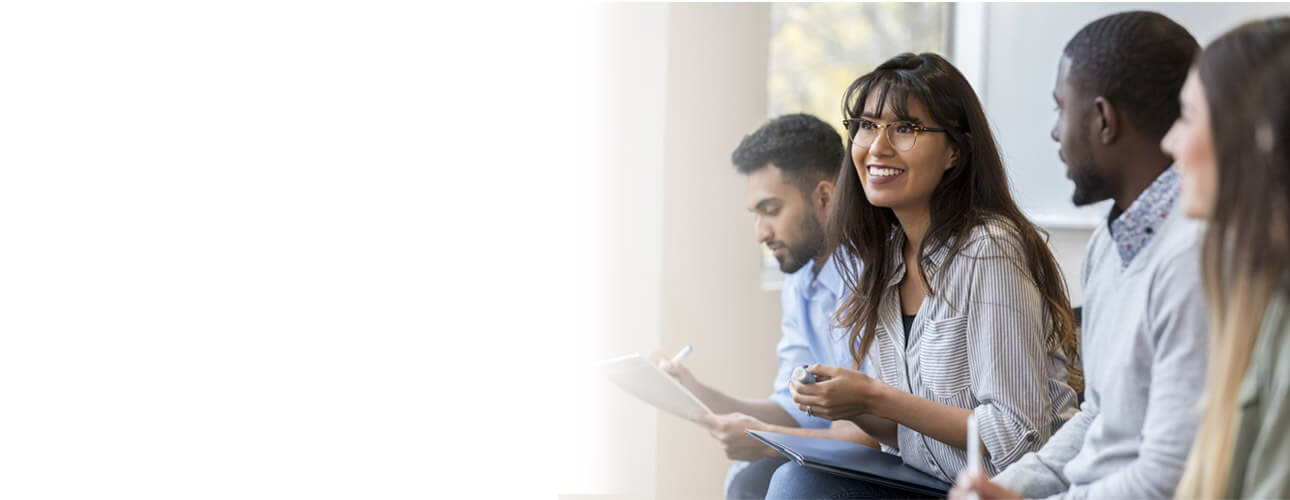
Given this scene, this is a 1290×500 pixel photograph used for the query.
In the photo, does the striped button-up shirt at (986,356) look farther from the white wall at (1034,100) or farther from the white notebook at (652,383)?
the white wall at (1034,100)

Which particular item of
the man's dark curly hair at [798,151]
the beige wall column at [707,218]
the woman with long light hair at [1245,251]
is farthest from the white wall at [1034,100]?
the woman with long light hair at [1245,251]

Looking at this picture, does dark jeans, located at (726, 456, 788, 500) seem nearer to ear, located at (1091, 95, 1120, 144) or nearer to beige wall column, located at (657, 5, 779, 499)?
beige wall column, located at (657, 5, 779, 499)

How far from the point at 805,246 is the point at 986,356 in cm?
71

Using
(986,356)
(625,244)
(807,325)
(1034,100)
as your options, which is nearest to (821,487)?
(986,356)

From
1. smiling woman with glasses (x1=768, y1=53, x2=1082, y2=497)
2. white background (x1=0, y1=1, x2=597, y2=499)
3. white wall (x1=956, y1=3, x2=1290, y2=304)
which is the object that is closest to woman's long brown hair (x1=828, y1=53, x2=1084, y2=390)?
smiling woman with glasses (x1=768, y1=53, x2=1082, y2=497)

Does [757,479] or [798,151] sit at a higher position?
[798,151]

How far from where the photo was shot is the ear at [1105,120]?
0.99 m

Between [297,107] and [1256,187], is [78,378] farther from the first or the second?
[1256,187]

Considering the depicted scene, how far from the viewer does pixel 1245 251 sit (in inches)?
30.5

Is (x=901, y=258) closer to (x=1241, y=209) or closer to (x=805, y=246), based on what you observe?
(x=805, y=246)

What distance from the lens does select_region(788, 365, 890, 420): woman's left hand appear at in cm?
134

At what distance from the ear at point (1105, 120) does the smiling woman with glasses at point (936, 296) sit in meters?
0.38

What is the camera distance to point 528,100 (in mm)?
2465

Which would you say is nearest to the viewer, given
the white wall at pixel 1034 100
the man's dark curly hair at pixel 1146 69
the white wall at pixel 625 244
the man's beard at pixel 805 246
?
the man's dark curly hair at pixel 1146 69
